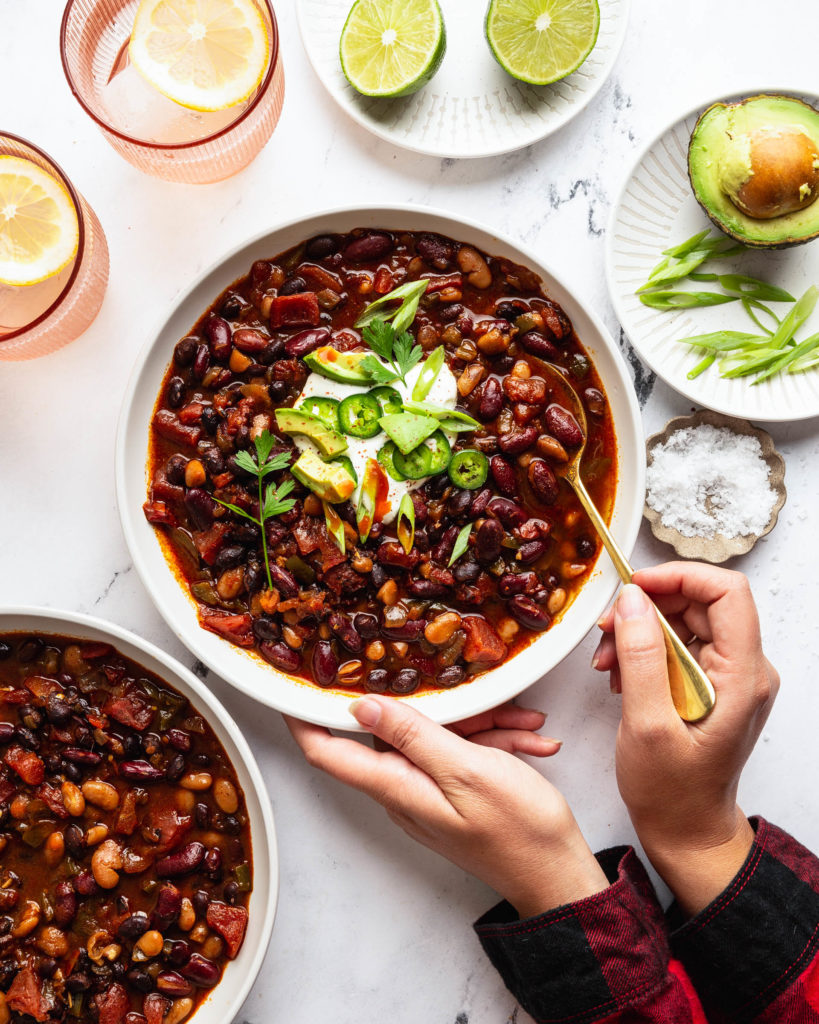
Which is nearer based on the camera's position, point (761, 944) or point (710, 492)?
point (761, 944)

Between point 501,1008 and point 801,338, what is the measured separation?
118 inches

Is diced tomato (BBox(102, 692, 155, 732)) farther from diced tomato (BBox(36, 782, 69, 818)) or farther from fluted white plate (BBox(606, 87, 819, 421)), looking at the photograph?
fluted white plate (BBox(606, 87, 819, 421))

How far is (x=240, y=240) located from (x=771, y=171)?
2.01 meters

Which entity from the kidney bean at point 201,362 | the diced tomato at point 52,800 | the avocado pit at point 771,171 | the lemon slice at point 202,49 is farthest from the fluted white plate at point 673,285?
the diced tomato at point 52,800

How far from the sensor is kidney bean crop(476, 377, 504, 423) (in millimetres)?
3090

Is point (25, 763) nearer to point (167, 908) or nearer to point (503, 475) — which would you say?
point (167, 908)

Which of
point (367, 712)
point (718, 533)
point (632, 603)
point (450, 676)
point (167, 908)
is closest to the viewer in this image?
point (632, 603)

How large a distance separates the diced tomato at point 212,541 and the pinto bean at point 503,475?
3.36 ft

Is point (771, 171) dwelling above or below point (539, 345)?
above

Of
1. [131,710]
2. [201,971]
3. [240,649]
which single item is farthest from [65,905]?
[240,649]

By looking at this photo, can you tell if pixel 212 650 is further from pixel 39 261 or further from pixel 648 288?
pixel 648 288

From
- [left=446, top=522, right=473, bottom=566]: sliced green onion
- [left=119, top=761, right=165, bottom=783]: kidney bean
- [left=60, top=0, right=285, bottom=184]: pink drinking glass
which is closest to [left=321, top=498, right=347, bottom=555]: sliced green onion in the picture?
[left=446, top=522, right=473, bottom=566]: sliced green onion

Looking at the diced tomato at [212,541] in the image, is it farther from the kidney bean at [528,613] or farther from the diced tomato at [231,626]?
the kidney bean at [528,613]

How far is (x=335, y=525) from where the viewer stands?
3.07 meters
